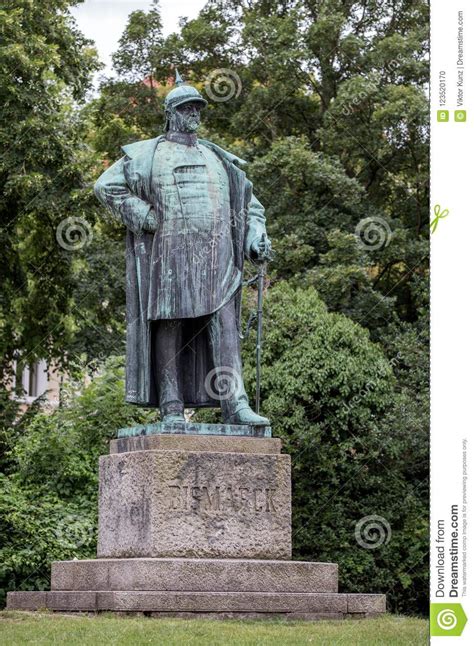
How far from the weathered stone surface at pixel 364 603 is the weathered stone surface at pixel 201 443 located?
1.39m

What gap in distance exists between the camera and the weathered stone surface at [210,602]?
10.2 metres

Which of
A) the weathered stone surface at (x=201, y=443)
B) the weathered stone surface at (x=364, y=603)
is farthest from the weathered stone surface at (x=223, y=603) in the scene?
the weathered stone surface at (x=201, y=443)

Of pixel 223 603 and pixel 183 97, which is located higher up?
pixel 183 97

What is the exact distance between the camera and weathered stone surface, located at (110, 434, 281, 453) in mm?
11211

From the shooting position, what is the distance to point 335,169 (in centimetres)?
2666

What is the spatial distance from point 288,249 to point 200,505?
15.5m

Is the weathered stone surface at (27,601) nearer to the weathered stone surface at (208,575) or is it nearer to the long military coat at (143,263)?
the weathered stone surface at (208,575)

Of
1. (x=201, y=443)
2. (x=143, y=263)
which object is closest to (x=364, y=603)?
(x=201, y=443)

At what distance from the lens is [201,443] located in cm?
1130

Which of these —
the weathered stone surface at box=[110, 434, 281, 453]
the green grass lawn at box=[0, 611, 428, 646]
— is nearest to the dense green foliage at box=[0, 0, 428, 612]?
the weathered stone surface at box=[110, 434, 281, 453]

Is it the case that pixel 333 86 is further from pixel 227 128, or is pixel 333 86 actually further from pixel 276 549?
pixel 276 549

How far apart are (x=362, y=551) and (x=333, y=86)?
34.1 ft

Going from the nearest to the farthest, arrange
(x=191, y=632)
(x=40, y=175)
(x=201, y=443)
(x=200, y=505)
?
(x=191, y=632) → (x=200, y=505) → (x=201, y=443) → (x=40, y=175)

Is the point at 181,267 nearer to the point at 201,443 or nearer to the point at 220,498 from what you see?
the point at 201,443
